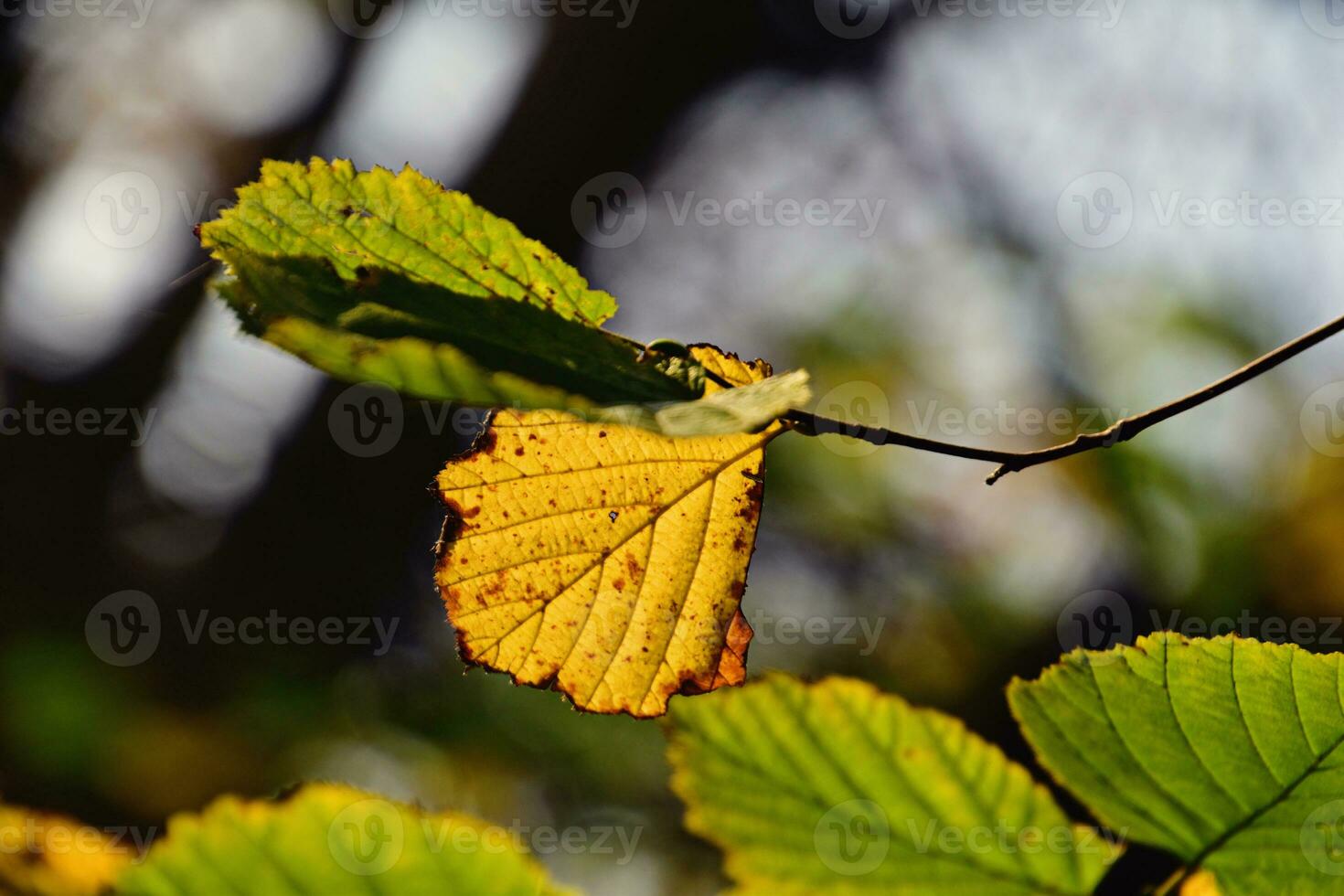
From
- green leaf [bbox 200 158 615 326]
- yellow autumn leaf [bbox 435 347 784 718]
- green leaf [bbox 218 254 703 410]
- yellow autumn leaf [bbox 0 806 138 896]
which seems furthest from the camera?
yellow autumn leaf [bbox 435 347 784 718]

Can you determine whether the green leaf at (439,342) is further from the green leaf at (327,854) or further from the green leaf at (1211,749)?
the green leaf at (1211,749)

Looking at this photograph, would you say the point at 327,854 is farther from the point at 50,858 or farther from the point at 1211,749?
the point at 1211,749

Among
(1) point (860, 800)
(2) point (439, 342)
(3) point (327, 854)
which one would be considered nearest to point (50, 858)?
(3) point (327, 854)

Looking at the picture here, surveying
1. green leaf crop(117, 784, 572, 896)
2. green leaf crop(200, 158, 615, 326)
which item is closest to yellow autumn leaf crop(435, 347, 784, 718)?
green leaf crop(200, 158, 615, 326)

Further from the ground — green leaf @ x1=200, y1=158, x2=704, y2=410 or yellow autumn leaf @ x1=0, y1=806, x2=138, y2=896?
green leaf @ x1=200, y1=158, x2=704, y2=410

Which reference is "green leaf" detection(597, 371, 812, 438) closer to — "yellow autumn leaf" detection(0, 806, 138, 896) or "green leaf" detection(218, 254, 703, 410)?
"green leaf" detection(218, 254, 703, 410)

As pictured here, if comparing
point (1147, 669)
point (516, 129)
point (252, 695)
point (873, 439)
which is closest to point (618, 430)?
point (873, 439)

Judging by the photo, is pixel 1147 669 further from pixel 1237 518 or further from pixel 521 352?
pixel 1237 518
